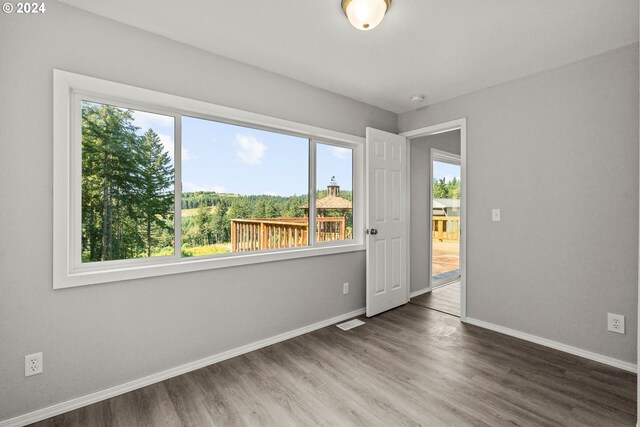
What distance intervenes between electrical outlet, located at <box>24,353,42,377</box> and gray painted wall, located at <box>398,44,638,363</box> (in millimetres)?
3523

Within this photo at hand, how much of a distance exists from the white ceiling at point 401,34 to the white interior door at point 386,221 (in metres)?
0.86

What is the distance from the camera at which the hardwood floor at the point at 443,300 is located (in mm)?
3625

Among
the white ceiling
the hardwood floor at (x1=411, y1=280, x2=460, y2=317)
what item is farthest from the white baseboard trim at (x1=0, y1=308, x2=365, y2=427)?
the white ceiling

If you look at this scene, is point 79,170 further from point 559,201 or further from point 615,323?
point 615,323

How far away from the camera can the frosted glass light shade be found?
1703 millimetres

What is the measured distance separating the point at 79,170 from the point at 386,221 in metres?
2.83

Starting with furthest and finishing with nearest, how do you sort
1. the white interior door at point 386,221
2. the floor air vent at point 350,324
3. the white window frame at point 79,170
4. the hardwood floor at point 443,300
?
1. the hardwood floor at point 443,300
2. the white interior door at point 386,221
3. the floor air vent at point 350,324
4. the white window frame at point 79,170

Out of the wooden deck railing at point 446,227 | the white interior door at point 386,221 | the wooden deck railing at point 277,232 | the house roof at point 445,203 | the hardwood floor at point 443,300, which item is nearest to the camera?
the wooden deck railing at point 277,232

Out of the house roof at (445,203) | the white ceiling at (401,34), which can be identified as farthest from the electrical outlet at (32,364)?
the house roof at (445,203)

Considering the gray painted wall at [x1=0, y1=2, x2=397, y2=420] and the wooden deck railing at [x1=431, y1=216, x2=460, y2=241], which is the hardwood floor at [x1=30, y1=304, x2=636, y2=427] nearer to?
the gray painted wall at [x1=0, y1=2, x2=397, y2=420]

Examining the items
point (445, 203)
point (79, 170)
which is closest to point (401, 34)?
point (79, 170)

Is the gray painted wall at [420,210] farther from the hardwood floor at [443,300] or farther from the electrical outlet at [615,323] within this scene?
the electrical outlet at [615,323]

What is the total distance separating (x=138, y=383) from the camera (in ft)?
6.68

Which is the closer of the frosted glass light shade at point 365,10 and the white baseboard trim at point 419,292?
the frosted glass light shade at point 365,10
